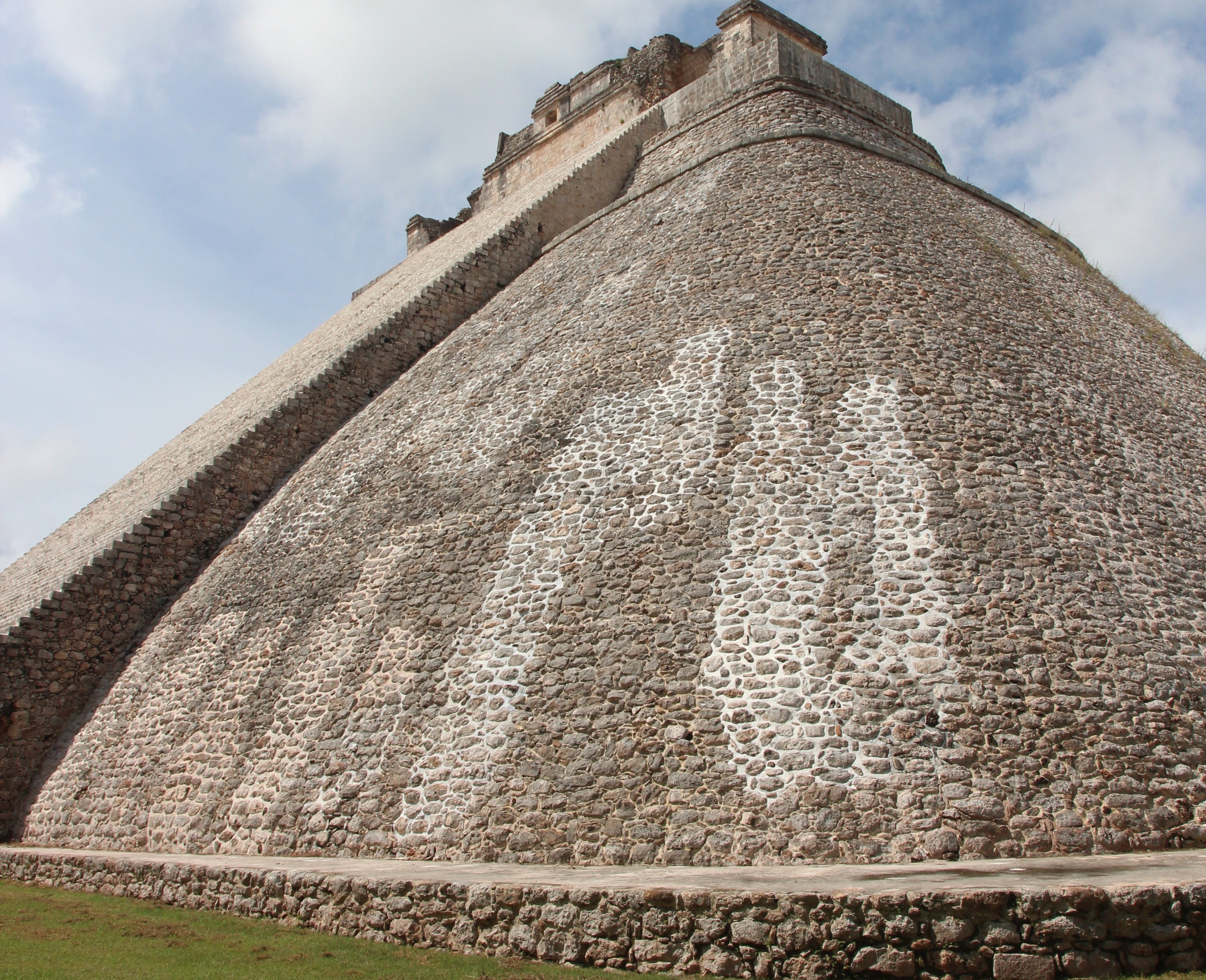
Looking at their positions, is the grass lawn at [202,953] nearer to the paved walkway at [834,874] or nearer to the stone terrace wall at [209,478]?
the paved walkway at [834,874]

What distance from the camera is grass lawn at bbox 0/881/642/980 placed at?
455 centimetres

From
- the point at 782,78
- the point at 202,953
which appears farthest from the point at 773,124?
the point at 202,953

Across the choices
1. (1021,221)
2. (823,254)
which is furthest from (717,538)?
(1021,221)

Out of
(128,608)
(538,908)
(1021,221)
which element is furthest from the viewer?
(1021,221)

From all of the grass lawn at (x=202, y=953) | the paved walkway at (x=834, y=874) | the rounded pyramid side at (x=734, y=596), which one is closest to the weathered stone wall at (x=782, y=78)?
the rounded pyramid side at (x=734, y=596)

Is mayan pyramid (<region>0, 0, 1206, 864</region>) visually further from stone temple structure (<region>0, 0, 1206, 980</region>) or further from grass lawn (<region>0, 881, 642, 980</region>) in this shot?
grass lawn (<region>0, 881, 642, 980</region>)

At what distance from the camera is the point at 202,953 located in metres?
5.04

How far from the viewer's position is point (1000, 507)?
6.93m

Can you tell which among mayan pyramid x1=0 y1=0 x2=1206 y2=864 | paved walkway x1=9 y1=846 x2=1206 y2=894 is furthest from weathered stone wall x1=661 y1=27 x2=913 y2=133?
paved walkway x1=9 y1=846 x2=1206 y2=894

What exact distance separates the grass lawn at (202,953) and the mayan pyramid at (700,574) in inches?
43.9

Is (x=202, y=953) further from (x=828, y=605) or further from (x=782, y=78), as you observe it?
(x=782, y=78)

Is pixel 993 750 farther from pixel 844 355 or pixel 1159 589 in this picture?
pixel 844 355

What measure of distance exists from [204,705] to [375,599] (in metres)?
2.31

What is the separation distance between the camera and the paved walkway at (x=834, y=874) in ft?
13.8
